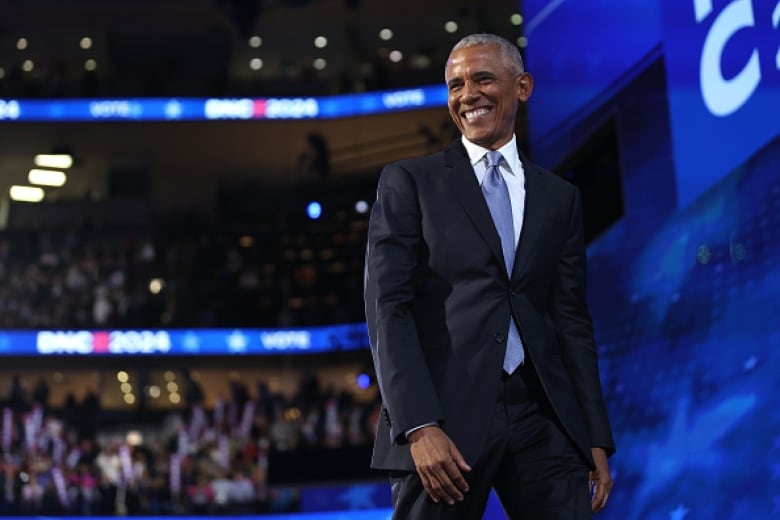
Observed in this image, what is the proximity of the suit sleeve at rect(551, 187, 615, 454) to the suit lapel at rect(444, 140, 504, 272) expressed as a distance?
0.65 feet

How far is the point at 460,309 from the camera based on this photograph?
1815 mm

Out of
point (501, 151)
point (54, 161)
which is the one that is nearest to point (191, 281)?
point (54, 161)

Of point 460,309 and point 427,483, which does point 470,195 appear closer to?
point 460,309

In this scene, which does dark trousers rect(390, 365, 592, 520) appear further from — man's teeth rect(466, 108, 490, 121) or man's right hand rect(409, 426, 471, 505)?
man's teeth rect(466, 108, 490, 121)

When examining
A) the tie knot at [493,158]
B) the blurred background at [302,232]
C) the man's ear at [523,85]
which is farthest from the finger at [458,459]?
the blurred background at [302,232]

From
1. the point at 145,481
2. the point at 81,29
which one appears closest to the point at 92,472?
the point at 145,481

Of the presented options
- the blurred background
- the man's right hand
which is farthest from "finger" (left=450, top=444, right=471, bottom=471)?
the blurred background

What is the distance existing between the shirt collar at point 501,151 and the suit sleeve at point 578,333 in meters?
0.15

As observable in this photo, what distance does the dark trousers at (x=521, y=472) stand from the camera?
5.78 feet

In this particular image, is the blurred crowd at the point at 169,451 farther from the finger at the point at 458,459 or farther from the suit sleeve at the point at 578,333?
the finger at the point at 458,459

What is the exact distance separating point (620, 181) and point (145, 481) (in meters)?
9.80

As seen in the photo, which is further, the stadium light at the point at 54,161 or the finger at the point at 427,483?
the stadium light at the point at 54,161

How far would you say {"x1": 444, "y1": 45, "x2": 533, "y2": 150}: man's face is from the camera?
191cm

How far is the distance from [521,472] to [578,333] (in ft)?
0.99
